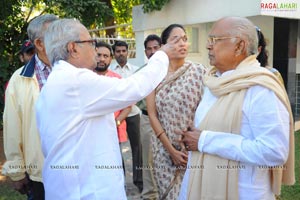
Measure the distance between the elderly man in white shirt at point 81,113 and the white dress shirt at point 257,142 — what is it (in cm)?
49

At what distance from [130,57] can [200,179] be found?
664 cm

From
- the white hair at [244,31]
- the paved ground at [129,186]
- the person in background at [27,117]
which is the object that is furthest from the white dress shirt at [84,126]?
the paved ground at [129,186]

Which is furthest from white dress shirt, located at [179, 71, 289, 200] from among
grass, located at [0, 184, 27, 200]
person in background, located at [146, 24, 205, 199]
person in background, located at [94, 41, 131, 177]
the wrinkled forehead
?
grass, located at [0, 184, 27, 200]

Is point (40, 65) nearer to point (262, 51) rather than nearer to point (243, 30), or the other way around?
point (243, 30)

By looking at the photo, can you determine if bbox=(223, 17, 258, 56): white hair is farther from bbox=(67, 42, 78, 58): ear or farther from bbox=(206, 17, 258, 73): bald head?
bbox=(67, 42, 78, 58): ear

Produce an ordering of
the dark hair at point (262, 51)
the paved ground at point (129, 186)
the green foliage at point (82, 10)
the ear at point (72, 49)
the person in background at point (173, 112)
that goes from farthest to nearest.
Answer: the green foliage at point (82, 10), the paved ground at point (129, 186), the person in background at point (173, 112), the dark hair at point (262, 51), the ear at point (72, 49)

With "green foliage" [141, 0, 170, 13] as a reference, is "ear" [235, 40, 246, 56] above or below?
below

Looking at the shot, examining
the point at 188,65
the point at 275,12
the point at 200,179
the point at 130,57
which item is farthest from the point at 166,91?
the point at 130,57

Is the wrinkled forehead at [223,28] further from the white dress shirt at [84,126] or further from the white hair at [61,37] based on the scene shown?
the white hair at [61,37]

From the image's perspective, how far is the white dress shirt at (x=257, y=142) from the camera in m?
1.71

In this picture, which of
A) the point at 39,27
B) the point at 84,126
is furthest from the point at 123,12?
the point at 84,126

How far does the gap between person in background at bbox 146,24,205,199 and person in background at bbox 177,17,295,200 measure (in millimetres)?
572

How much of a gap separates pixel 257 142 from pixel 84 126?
91 cm

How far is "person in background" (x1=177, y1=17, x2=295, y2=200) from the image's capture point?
172 cm
